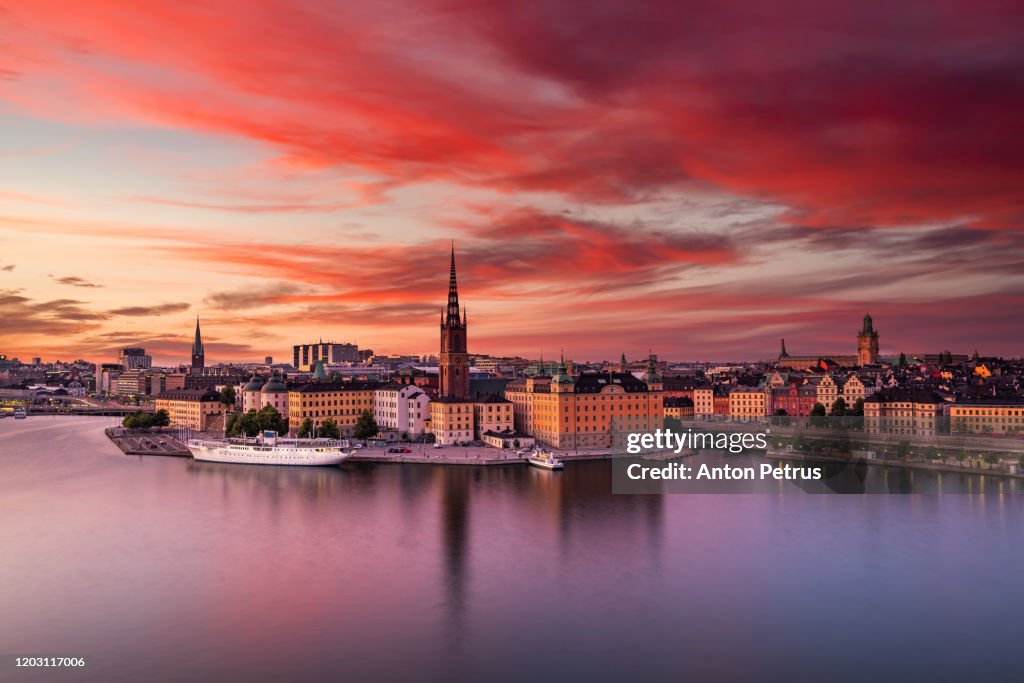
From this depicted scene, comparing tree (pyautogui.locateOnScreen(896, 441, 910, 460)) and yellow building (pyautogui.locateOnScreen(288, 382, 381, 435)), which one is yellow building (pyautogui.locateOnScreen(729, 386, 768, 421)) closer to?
tree (pyautogui.locateOnScreen(896, 441, 910, 460))

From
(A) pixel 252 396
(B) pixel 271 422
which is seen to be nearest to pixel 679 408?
(A) pixel 252 396

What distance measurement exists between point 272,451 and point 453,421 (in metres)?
8.64

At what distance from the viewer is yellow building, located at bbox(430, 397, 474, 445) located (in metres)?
43.8

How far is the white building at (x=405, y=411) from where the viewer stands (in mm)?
46312

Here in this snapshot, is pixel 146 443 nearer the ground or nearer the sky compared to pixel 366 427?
nearer the ground

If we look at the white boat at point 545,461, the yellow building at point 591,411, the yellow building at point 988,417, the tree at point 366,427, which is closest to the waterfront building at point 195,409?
the tree at point 366,427

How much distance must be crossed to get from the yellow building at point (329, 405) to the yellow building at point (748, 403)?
2422 cm

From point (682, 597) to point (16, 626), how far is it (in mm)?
11529

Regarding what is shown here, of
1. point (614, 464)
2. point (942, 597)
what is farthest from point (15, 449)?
point (942, 597)

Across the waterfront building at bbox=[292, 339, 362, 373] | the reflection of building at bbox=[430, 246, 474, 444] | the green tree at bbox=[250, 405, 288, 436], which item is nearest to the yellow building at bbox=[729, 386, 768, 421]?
the reflection of building at bbox=[430, 246, 474, 444]

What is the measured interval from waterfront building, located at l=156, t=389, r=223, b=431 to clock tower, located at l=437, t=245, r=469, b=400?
56.7 feet

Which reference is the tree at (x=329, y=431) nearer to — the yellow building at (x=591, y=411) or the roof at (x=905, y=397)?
the yellow building at (x=591, y=411)

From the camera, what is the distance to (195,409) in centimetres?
5928

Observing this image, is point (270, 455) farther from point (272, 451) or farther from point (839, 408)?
point (839, 408)
